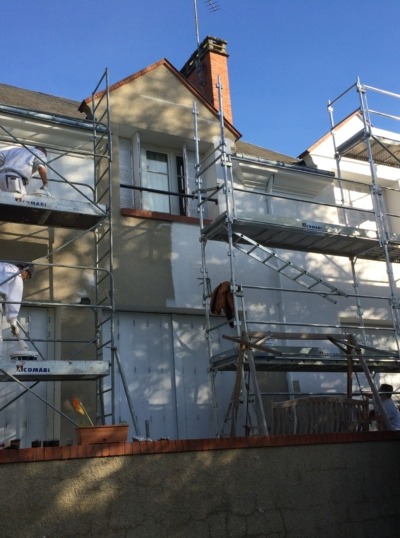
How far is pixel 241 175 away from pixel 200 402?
4.39 meters

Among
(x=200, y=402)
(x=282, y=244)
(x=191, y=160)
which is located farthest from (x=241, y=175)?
(x=200, y=402)

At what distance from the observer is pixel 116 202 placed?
10.9 metres

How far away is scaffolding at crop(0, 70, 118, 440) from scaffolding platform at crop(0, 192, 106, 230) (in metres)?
0.01

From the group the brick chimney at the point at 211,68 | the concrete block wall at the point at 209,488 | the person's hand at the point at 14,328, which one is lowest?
the concrete block wall at the point at 209,488

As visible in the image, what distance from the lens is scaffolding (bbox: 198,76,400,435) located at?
9266 millimetres

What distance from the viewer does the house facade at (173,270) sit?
937cm

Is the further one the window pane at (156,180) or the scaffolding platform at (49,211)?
the window pane at (156,180)

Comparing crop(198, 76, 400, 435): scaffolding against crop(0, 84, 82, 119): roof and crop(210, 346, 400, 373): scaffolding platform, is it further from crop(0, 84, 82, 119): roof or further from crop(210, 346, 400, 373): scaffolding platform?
crop(0, 84, 82, 119): roof

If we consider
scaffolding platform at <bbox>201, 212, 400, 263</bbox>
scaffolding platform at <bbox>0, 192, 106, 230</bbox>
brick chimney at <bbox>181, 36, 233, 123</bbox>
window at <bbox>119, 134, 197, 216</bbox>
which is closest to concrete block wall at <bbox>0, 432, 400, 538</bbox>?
scaffolding platform at <bbox>201, 212, 400, 263</bbox>

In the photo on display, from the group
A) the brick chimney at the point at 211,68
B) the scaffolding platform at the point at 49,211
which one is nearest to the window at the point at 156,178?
the scaffolding platform at the point at 49,211

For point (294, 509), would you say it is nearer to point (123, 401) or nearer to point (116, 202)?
point (123, 401)

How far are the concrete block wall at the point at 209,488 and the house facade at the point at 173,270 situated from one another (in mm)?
909

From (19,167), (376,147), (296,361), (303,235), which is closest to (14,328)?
(19,167)

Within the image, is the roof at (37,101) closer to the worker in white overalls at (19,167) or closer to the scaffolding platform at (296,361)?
the worker in white overalls at (19,167)
